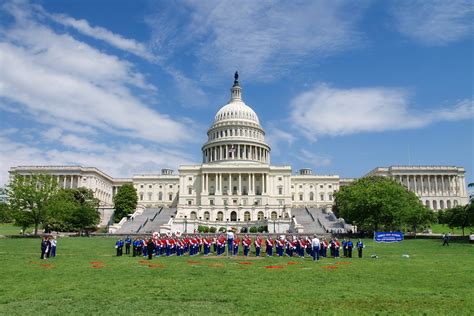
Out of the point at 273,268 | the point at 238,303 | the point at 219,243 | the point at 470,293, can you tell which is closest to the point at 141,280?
the point at 238,303

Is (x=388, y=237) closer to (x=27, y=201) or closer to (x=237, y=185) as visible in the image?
(x=27, y=201)

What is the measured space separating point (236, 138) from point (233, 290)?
11092cm

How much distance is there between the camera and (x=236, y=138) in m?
126

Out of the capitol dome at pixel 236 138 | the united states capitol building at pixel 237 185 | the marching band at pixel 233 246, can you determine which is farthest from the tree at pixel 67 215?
the capitol dome at pixel 236 138

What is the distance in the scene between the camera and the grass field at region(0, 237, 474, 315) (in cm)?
1267

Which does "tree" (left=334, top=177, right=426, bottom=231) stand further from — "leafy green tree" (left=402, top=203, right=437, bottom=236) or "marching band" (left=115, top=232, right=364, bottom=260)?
"marching band" (left=115, top=232, right=364, bottom=260)

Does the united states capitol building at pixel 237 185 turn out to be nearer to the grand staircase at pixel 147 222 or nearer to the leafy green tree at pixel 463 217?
the grand staircase at pixel 147 222

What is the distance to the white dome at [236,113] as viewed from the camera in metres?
134

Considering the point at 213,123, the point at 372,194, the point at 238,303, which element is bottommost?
the point at 238,303

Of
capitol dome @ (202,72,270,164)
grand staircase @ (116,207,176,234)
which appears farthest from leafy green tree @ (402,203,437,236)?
capitol dome @ (202,72,270,164)

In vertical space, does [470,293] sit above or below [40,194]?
below

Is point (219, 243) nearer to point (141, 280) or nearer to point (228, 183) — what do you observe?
point (141, 280)

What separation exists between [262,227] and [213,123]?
60.5 m

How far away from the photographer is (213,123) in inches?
5399
